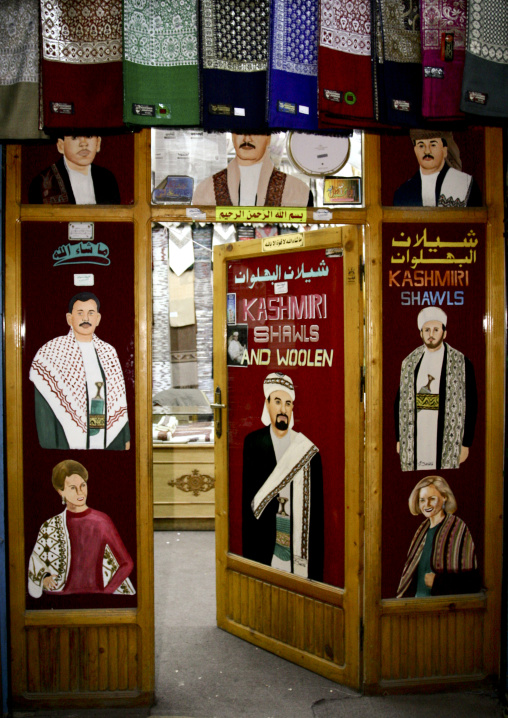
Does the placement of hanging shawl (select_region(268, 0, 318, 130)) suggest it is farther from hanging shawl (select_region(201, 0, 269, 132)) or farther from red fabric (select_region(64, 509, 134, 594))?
red fabric (select_region(64, 509, 134, 594))

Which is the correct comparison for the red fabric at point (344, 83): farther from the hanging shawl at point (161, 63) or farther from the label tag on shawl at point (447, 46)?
the hanging shawl at point (161, 63)

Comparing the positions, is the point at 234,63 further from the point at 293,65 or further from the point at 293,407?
the point at 293,407

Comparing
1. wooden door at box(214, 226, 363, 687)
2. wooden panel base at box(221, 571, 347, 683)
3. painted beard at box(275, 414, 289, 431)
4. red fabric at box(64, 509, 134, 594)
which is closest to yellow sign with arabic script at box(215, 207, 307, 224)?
wooden door at box(214, 226, 363, 687)

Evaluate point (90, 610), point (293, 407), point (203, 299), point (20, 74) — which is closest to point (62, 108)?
point (20, 74)

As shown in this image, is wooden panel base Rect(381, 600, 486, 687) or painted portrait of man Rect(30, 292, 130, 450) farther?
wooden panel base Rect(381, 600, 486, 687)

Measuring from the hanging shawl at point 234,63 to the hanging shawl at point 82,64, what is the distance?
0.38m

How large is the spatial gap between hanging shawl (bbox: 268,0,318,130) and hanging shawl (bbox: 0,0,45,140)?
102cm

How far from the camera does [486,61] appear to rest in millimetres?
2682

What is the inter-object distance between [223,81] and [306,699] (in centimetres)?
284

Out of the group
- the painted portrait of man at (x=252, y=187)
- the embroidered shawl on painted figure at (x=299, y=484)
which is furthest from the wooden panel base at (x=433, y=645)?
the painted portrait of man at (x=252, y=187)

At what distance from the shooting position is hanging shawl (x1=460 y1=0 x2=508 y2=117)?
2.65 metres

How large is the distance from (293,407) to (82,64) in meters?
1.88

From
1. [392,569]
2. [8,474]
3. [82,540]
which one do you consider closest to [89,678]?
[82,540]

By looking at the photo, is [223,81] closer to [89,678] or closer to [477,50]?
[477,50]
